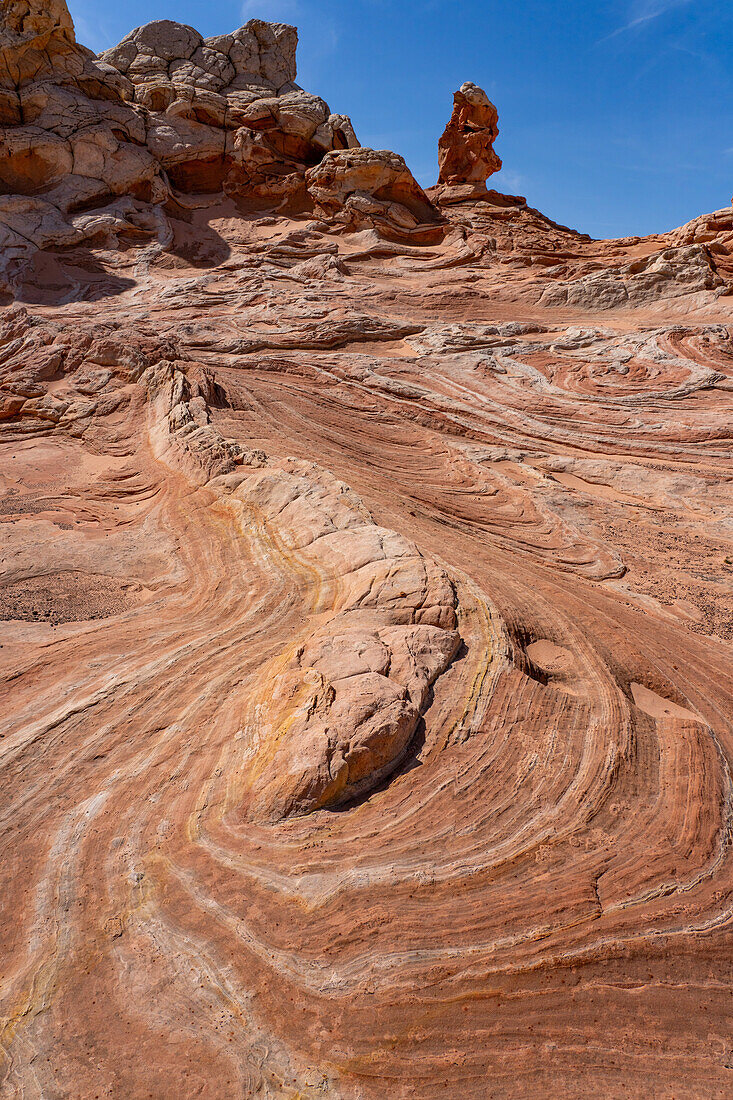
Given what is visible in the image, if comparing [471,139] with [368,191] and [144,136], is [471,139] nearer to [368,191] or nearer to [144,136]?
[368,191]

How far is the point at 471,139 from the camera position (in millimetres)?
34594

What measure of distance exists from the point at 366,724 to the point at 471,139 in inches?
1566

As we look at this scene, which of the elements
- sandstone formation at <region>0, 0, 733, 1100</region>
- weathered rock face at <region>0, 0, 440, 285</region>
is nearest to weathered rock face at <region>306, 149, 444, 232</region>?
weathered rock face at <region>0, 0, 440, 285</region>

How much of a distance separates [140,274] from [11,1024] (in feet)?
102

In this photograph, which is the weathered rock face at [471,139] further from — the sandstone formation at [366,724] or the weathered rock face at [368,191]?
the sandstone formation at [366,724]

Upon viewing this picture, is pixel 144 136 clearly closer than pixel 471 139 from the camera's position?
Yes

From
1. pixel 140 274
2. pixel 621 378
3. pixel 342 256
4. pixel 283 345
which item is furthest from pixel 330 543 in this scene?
pixel 140 274

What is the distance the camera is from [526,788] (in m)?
4.97

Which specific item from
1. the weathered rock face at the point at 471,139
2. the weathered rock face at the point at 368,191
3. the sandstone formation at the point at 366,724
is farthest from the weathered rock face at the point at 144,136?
the sandstone formation at the point at 366,724

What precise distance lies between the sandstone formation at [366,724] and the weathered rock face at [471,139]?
21439 millimetres

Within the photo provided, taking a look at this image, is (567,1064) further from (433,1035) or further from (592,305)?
(592,305)

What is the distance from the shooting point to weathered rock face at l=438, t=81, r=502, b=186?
34.5 m

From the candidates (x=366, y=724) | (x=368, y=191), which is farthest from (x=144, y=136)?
(x=366, y=724)

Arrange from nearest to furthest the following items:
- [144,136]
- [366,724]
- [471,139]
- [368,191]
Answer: [366,724]
[368,191]
[144,136]
[471,139]
